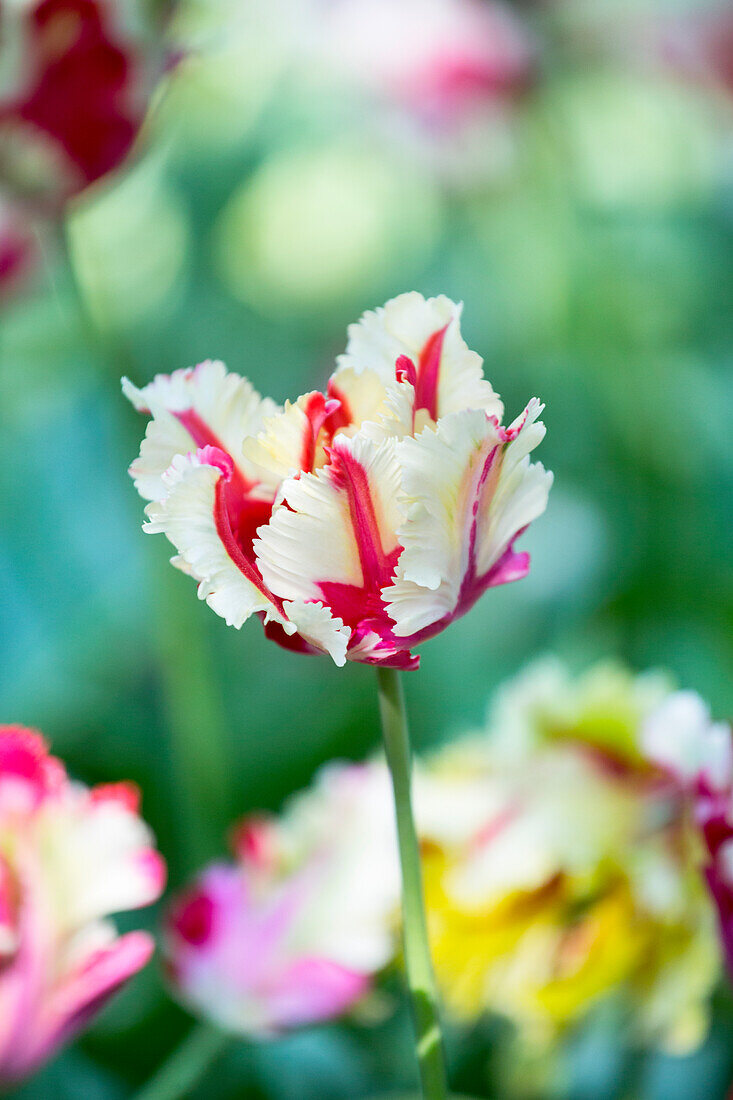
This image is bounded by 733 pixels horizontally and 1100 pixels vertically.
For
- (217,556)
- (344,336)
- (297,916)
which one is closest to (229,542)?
(217,556)

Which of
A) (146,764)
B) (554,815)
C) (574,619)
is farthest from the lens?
(574,619)

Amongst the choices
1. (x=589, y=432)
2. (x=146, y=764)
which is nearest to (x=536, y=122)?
(x=589, y=432)

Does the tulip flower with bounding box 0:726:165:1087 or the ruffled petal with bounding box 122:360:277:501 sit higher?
the ruffled petal with bounding box 122:360:277:501

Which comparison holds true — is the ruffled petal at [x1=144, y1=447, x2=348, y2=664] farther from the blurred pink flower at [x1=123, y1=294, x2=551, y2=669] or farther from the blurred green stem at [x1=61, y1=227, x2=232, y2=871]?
the blurred green stem at [x1=61, y1=227, x2=232, y2=871]

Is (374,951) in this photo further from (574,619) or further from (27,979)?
(574,619)

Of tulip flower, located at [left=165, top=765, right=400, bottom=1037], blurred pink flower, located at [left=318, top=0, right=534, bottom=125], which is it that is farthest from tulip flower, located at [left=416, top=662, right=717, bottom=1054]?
blurred pink flower, located at [left=318, top=0, right=534, bottom=125]

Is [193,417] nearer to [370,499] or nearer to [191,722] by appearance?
[370,499]
